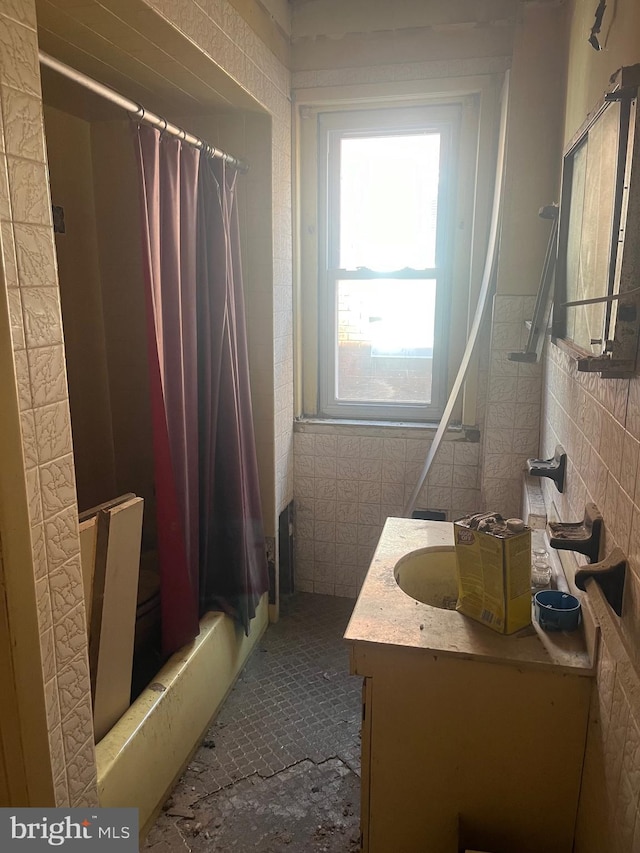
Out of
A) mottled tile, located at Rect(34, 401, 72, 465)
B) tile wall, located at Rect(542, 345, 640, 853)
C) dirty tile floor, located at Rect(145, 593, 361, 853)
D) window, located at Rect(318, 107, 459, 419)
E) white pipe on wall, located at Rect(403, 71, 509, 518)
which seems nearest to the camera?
tile wall, located at Rect(542, 345, 640, 853)

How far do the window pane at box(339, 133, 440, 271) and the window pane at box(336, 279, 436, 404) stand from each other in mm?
103

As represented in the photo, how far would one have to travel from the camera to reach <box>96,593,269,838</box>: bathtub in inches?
52.6

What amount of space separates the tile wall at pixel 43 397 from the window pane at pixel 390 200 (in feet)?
3.68

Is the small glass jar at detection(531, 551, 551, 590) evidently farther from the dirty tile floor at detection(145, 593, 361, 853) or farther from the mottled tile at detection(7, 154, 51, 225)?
the mottled tile at detection(7, 154, 51, 225)

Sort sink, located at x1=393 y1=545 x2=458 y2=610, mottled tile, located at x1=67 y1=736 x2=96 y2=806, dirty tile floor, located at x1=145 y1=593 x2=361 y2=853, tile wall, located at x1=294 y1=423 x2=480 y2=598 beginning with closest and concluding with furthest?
mottled tile, located at x1=67 y1=736 x2=96 y2=806 < dirty tile floor, located at x1=145 y1=593 x2=361 y2=853 < sink, located at x1=393 y1=545 x2=458 y2=610 < tile wall, located at x1=294 y1=423 x2=480 y2=598

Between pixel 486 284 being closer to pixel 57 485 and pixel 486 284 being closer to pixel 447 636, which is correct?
pixel 447 636

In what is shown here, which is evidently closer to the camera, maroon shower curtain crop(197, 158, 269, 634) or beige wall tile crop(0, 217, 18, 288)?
beige wall tile crop(0, 217, 18, 288)

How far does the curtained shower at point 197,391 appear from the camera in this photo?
156 centimetres

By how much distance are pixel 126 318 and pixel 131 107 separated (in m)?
0.90

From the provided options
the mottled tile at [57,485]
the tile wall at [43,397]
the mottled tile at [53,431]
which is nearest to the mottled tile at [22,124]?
the tile wall at [43,397]

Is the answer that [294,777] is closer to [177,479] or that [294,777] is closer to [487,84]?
[177,479]

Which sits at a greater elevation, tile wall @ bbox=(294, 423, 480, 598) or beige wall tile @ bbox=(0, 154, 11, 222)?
beige wall tile @ bbox=(0, 154, 11, 222)

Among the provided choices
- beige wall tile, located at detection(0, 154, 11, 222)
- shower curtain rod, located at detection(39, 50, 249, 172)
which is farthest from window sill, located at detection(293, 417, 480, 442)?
beige wall tile, located at detection(0, 154, 11, 222)

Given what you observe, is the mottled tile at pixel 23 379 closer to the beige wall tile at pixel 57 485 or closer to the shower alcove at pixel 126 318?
the beige wall tile at pixel 57 485
